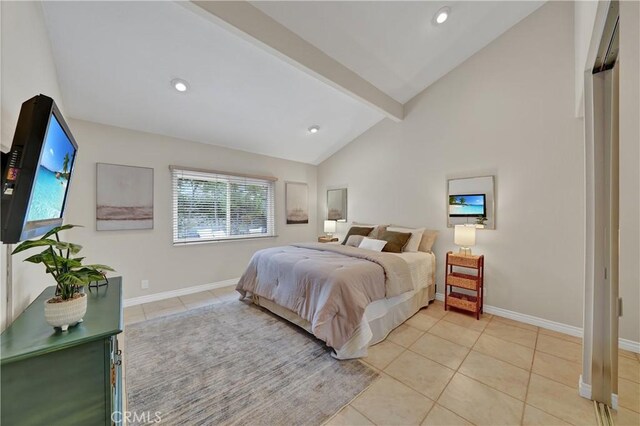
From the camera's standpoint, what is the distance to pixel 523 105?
9.38ft

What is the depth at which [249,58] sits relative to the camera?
2578 mm

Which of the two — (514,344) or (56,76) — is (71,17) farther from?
(514,344)

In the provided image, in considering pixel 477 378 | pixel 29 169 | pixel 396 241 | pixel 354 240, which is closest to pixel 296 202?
pixel 354 240

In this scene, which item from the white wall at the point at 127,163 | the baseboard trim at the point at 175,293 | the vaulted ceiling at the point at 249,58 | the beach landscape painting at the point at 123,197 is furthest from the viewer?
the baseboard trim at the point at 175,293

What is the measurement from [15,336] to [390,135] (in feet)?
14.5

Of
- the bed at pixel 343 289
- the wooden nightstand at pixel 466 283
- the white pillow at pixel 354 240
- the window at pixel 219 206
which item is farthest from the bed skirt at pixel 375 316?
the window at pixel 219 206

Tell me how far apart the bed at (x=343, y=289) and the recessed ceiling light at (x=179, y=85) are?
2.16 metres

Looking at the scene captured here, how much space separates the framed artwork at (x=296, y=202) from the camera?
16.7 ft

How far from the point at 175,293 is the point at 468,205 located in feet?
14.1

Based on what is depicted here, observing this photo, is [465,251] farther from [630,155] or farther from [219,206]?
[219,206]

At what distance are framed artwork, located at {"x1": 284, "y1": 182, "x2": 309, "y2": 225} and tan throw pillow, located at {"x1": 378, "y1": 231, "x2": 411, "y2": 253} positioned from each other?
7.05ft

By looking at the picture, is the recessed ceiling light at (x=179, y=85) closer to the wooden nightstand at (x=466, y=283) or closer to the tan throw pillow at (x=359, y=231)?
the tan throw pillow at (x=359, y=231)

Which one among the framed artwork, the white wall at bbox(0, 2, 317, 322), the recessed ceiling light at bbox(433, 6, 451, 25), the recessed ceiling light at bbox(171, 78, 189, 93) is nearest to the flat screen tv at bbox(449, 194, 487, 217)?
the recessed ceiling light at bbox(433, 6, 451, 25)

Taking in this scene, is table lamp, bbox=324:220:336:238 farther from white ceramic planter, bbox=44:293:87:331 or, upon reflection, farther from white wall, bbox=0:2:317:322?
white ceramic planter, bbox=44:293:87:331
